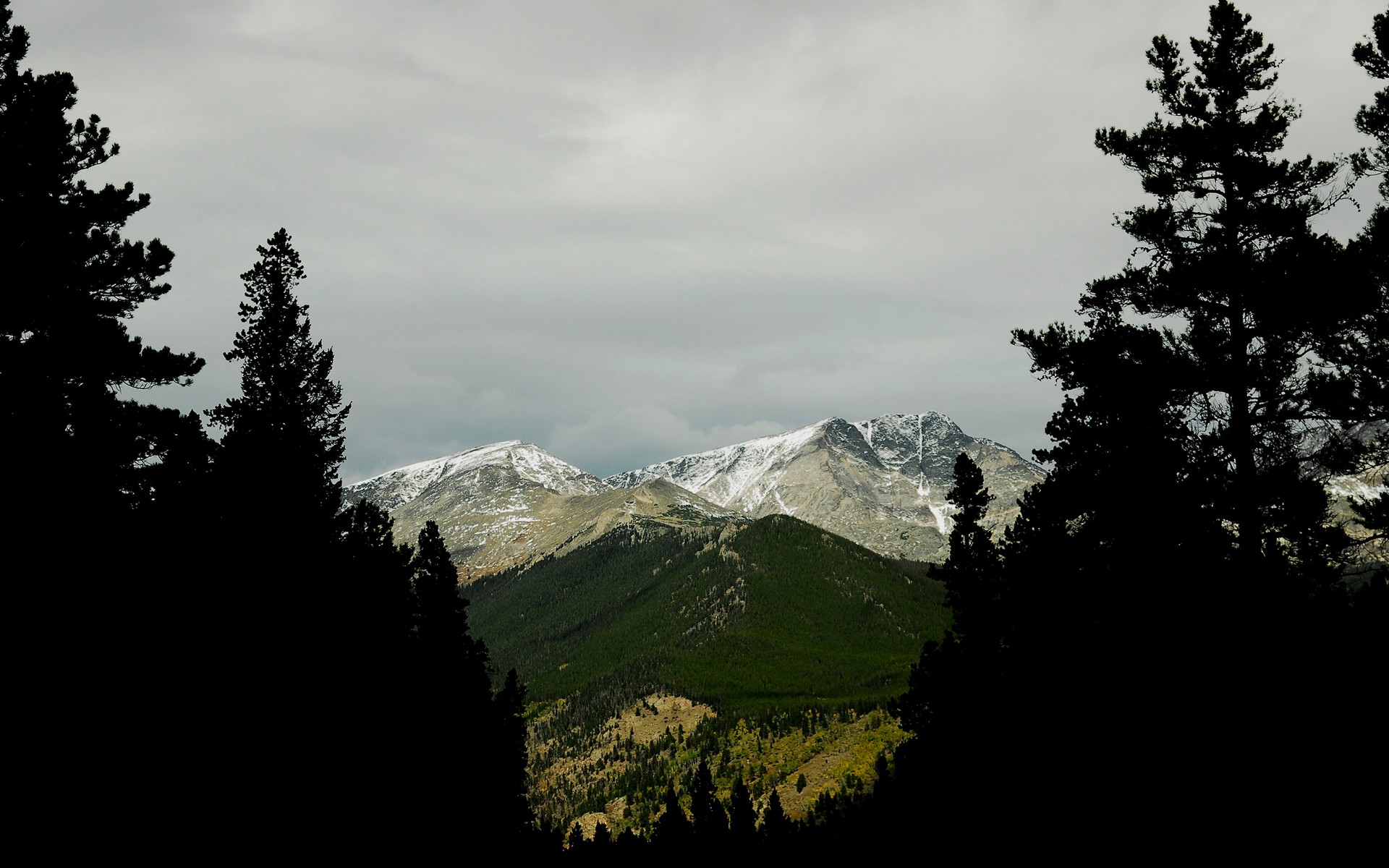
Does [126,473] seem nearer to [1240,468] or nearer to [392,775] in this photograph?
[392,775]

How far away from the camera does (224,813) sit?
54.5ft

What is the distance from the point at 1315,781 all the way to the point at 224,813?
1988 centimetres

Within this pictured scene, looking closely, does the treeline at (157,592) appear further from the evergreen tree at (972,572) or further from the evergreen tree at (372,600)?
the evergreen tree at (972,572)

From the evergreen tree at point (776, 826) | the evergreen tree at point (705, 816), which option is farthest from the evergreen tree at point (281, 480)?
the evergreen tree at point (776, 826)

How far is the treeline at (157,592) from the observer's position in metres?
15.1

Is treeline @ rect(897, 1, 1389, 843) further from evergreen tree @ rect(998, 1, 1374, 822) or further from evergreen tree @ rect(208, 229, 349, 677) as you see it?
evergreen tree @ rect(208, 229, 349, 677)

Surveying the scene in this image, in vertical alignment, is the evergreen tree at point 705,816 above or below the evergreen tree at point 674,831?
above

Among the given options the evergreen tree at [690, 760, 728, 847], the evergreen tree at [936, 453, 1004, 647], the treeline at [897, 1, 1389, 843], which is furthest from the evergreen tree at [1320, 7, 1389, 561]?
the evergreen tree at [690, 760, 728, 847]

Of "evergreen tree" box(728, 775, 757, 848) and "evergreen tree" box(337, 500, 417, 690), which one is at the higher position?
"evergreen tree" box(337, 500, 417, 690)

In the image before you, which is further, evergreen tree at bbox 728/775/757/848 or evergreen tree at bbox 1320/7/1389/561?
evergreen tree at bbox 728/775/757/848

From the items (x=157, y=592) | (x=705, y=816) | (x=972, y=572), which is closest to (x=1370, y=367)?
(x=972, y=572)

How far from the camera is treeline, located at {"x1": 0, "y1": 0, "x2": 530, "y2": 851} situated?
15.1 metres

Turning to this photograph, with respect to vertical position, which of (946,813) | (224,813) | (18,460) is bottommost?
(946,813)

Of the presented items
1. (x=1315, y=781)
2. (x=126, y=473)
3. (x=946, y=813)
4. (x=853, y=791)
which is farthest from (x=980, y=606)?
(x=853, y=791)
